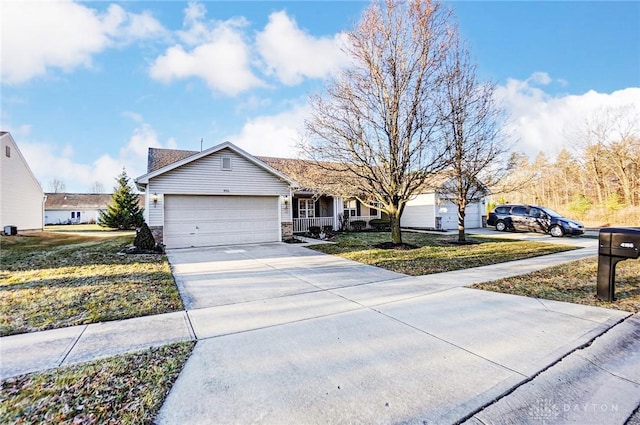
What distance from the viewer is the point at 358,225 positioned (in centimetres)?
1934

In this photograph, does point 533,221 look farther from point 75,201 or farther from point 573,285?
point 75,201

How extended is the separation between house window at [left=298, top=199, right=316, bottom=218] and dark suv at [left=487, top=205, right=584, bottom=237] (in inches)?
476

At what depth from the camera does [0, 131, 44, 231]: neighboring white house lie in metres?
16.1

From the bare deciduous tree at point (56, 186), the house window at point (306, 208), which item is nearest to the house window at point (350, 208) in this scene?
the house window at point (306, 208)

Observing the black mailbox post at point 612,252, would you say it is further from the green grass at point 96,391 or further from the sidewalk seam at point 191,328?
the green grass at point 96,391

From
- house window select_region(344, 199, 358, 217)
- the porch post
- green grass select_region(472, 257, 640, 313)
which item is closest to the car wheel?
green grass select_region(472, 257, 640, 313)

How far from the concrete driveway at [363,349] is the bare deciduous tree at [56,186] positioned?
Answer: 74.1 meters

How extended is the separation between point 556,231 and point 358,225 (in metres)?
10.7

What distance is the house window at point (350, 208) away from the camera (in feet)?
65.1

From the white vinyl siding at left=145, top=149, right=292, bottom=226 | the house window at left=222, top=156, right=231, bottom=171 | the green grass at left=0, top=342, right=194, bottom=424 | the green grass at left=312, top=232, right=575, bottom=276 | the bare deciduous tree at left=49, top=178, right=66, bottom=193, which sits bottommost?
the green grass at left=0, top=342, right=194, bottom=424

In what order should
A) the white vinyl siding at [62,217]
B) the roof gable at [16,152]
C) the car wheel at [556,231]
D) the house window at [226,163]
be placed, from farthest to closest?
the white vinyl siding at [62,217]
the roof gable at [16,152]
the car wheel at [556,231]
the house window at [226,163]

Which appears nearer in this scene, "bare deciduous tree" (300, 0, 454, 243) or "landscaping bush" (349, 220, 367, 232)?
"bare deciduous tree" (300, 0, 454, 243)

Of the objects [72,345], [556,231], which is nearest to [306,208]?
A: [556,231]

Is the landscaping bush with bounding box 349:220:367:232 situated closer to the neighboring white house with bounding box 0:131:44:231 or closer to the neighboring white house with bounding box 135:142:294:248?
the neighboring white house with bounding box 135:142:294:248
